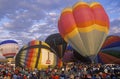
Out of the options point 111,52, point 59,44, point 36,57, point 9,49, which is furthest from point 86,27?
point 9,49

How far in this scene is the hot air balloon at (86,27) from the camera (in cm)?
2511

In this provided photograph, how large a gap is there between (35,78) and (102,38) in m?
9.65

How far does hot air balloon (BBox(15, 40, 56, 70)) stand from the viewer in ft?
77.6

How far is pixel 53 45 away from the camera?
104ft

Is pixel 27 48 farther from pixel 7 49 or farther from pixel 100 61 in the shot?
pixel 7 49

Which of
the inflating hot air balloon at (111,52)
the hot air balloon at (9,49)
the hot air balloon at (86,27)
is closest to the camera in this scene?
the hot air balloon at (86,27)

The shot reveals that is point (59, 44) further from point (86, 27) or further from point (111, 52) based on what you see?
point (86, 27)

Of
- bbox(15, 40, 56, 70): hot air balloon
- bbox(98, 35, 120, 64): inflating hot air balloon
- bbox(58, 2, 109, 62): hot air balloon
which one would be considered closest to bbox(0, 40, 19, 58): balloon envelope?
bbox(98, 35, 120, 64): inflating hot air balloon

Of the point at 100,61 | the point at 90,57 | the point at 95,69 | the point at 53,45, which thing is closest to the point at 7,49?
the point at 53,45

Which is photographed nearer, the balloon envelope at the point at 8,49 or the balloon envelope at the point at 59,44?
the balloon envelope at the point at 59,44

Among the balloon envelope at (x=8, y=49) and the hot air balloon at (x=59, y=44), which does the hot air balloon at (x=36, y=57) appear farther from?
the balloon envelope at (x=8, y=49)

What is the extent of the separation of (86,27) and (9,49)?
2271 cm

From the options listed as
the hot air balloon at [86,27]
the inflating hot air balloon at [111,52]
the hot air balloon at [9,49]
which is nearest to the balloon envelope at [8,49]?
the hot air balloon at [9,49]

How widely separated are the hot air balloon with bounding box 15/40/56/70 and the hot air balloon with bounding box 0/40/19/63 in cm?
2037
